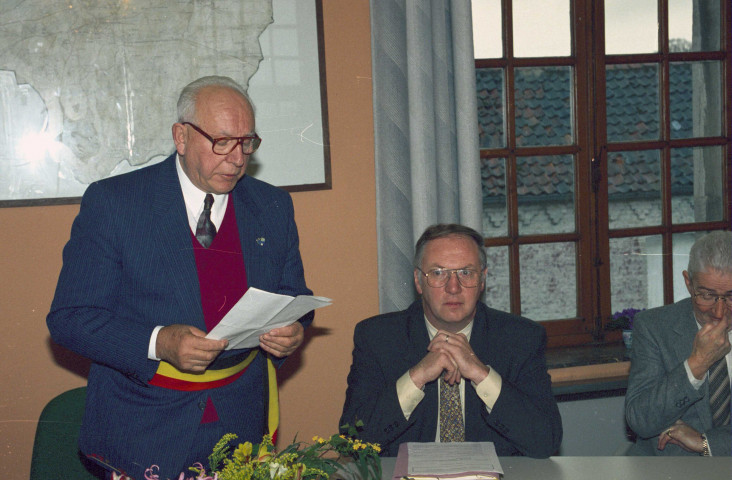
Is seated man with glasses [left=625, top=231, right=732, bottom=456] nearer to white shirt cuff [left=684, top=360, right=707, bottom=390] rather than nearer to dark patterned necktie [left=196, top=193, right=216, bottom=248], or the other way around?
white shirt cuff [left=684, top=360, right=707, bottom=390]

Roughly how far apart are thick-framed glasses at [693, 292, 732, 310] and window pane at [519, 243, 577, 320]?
51.5 inches

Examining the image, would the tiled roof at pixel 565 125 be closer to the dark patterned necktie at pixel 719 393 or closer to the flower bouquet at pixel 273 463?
the dark patterned necktie at pixel 719 393

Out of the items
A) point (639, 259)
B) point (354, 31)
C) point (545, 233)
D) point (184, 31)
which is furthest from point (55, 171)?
point (639, 259)

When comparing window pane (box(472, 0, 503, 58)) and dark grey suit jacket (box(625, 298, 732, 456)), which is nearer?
dark grey suit jacket (box(625, 298, 732, 456))

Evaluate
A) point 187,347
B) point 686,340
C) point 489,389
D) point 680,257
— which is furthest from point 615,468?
point 680,257

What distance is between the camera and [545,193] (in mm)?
3742

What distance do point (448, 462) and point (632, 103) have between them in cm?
269

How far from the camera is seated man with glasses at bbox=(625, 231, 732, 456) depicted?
2336 mm

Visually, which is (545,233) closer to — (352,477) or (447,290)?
(447,290)

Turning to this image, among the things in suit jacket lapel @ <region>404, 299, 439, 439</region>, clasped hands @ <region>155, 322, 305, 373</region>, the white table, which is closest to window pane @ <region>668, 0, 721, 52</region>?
suit jacket lapel @ <region>404, 299, 439, 439</region>

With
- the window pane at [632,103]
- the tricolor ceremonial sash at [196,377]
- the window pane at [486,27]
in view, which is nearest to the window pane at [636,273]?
the window pane at [632,103]

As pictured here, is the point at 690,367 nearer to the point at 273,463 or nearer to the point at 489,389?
the point at 489,389

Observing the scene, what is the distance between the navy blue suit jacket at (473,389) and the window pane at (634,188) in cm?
168

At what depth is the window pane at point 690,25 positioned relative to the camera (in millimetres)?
3793
